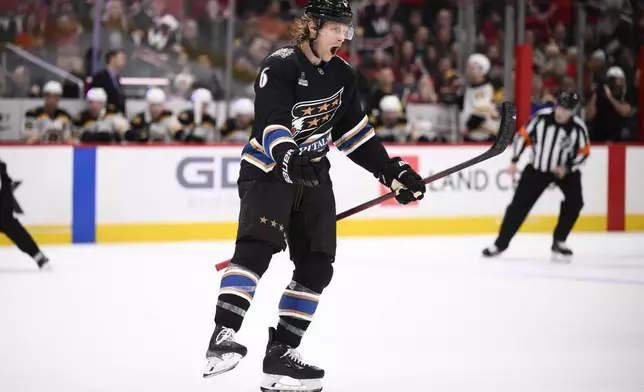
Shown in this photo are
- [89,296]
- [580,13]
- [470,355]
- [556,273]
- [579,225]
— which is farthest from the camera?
[580,13]

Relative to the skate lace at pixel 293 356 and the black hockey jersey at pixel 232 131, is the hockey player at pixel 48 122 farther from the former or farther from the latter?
the skate lace at pixel 293 356

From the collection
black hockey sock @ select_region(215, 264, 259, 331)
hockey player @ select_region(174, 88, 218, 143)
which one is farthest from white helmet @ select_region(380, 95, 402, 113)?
black hockey sock @ select_region(215, 264, 259, 331)

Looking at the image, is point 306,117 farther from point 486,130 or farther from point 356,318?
point 486,130

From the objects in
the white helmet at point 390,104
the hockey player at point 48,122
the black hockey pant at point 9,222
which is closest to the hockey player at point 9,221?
the black hockey pant at point 9,222

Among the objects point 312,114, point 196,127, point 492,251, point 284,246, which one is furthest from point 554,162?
point 284,246

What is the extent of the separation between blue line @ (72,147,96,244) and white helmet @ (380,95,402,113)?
10.7ft

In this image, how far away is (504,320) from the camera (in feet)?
18.8

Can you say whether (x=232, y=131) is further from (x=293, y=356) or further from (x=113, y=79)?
(x=293, y=356)

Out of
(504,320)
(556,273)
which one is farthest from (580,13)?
(504,320)

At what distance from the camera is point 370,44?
12.1 meters

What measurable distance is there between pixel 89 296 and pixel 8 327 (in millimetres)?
1098

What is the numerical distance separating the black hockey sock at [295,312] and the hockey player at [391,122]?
7262 mm

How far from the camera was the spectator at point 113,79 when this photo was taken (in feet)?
34.9

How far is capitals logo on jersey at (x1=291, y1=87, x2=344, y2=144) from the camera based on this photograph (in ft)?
13.0
